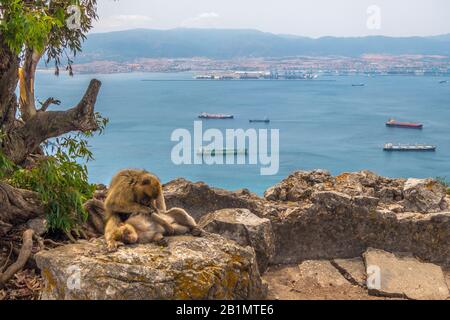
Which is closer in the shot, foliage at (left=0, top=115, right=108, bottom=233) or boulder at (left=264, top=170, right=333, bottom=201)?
foliage at (left=0, top=115, right=108, bottom=233)

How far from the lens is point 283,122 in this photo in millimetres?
109750

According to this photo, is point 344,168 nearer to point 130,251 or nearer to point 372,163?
point 372,163

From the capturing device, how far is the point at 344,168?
2793 inches

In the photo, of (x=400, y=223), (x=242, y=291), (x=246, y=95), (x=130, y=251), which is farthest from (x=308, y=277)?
(x=246, y=95)

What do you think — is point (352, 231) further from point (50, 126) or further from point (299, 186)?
point (50, 126)

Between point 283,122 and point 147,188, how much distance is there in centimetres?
10393

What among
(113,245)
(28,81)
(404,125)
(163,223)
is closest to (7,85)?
(28,81)

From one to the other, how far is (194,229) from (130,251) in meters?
1.19

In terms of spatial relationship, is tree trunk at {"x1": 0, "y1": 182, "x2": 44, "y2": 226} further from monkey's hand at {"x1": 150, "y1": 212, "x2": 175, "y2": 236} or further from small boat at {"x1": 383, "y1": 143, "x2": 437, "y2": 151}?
small boat at {"x1": 383, "y1": 143, "x2": 437, "y2": 151}

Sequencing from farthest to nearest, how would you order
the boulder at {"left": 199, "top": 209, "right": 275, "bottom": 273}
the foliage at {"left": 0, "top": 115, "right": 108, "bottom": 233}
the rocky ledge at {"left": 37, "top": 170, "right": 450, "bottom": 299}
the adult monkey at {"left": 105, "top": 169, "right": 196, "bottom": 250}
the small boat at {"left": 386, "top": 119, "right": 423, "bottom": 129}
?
the small boat at {"left": 386, "top": 119, "right": 423, "bottom": 129} → the boulder at {"left": 199, "top": 209, "right": 275, "bottom": 273} → the foliage at {"left": 0, "top": 115, "right": 108, "bottom": 233} → the adult monkey at {"left": 105, "top": 169, "right": 196, "bottom": 250} → the rocky ledge at {"left": 37, "top": 170, "right": 450, "bottom": 299}

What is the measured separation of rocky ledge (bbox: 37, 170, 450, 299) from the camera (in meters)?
5.61

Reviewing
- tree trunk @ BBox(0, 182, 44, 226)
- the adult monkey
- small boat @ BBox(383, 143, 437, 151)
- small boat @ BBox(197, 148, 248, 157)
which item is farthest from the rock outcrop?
small boat @ BBox(383, 143, 437, 151)

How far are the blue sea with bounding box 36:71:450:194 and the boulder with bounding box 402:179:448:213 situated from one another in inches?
1994

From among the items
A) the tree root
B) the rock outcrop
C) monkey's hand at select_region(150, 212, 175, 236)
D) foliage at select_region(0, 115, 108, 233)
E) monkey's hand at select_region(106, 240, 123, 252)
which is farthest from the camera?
the rock outcrop
